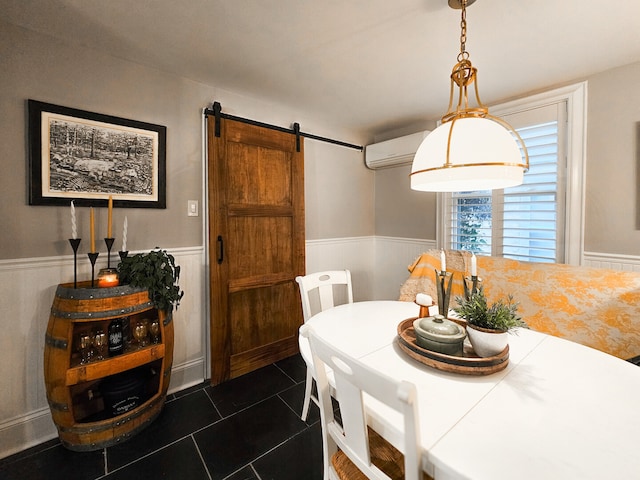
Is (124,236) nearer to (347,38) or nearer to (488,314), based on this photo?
(347,38)

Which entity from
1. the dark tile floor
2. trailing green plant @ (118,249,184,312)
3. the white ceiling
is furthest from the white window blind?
trailing green plant @ (118,249,184,312)

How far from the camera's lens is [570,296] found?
192 centimetres

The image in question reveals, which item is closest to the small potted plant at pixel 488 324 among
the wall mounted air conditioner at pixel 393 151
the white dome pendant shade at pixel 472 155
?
the white dome pendant shade at pixel 472 155

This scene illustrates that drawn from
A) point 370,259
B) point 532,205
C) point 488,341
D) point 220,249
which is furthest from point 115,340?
point 532,205

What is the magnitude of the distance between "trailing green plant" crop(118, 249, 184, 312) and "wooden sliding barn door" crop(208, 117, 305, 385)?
1.56ft

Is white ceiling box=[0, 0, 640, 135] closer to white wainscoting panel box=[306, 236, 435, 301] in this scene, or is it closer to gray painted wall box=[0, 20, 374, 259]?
gray painted wall box=[0, 20, 374, 259]

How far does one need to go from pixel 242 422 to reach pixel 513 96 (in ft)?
11.2

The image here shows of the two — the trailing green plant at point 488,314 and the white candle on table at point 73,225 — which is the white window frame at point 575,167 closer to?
the trailing green plant at point 488,314

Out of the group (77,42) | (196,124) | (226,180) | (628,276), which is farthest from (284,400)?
(77,42)

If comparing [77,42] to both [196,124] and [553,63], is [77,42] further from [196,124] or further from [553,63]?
[553,63]

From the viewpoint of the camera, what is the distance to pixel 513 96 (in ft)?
8.18

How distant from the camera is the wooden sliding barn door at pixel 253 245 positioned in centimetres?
227

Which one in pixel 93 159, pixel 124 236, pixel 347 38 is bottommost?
pixel 124 236

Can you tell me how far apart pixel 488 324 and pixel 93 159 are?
2382mm
